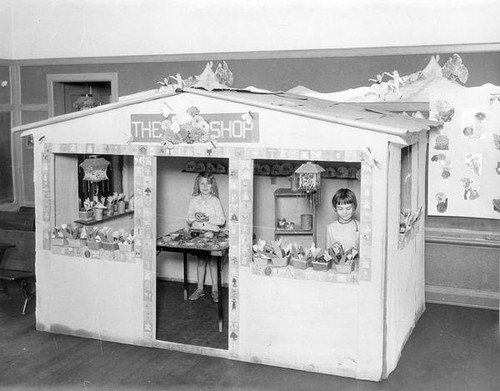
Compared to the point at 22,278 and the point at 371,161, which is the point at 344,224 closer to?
the point at 371,161

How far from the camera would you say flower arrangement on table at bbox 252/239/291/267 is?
678 cm

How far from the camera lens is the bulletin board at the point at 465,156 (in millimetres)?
8625

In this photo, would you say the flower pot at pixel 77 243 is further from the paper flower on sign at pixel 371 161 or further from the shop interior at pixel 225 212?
the paper flower on sign at pixel 371 161

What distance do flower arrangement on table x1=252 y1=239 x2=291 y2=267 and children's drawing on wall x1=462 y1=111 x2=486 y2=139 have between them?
132 inches

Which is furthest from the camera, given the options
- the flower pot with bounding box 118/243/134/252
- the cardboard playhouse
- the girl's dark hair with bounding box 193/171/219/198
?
the girl's dark hair with bounding box 193/171/219/198

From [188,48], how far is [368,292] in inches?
214

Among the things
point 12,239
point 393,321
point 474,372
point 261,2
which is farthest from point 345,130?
point 12,239

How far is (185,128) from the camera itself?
23.0 feet

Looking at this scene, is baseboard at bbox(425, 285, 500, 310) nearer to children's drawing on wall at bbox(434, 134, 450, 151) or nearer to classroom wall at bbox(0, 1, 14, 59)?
children's drawing on wall at bbox(434, 134, 450, 151)

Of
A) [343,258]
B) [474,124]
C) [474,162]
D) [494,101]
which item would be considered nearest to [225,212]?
[343,258]

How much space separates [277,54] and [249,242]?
3799 millimetres

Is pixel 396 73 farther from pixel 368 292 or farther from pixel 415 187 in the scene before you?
pixel 368 292

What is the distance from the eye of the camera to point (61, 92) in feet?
37.6

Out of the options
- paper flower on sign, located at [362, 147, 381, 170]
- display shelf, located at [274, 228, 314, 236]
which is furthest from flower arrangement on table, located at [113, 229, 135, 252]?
paper flower on sign, located at [362, 147, 381, 170]
